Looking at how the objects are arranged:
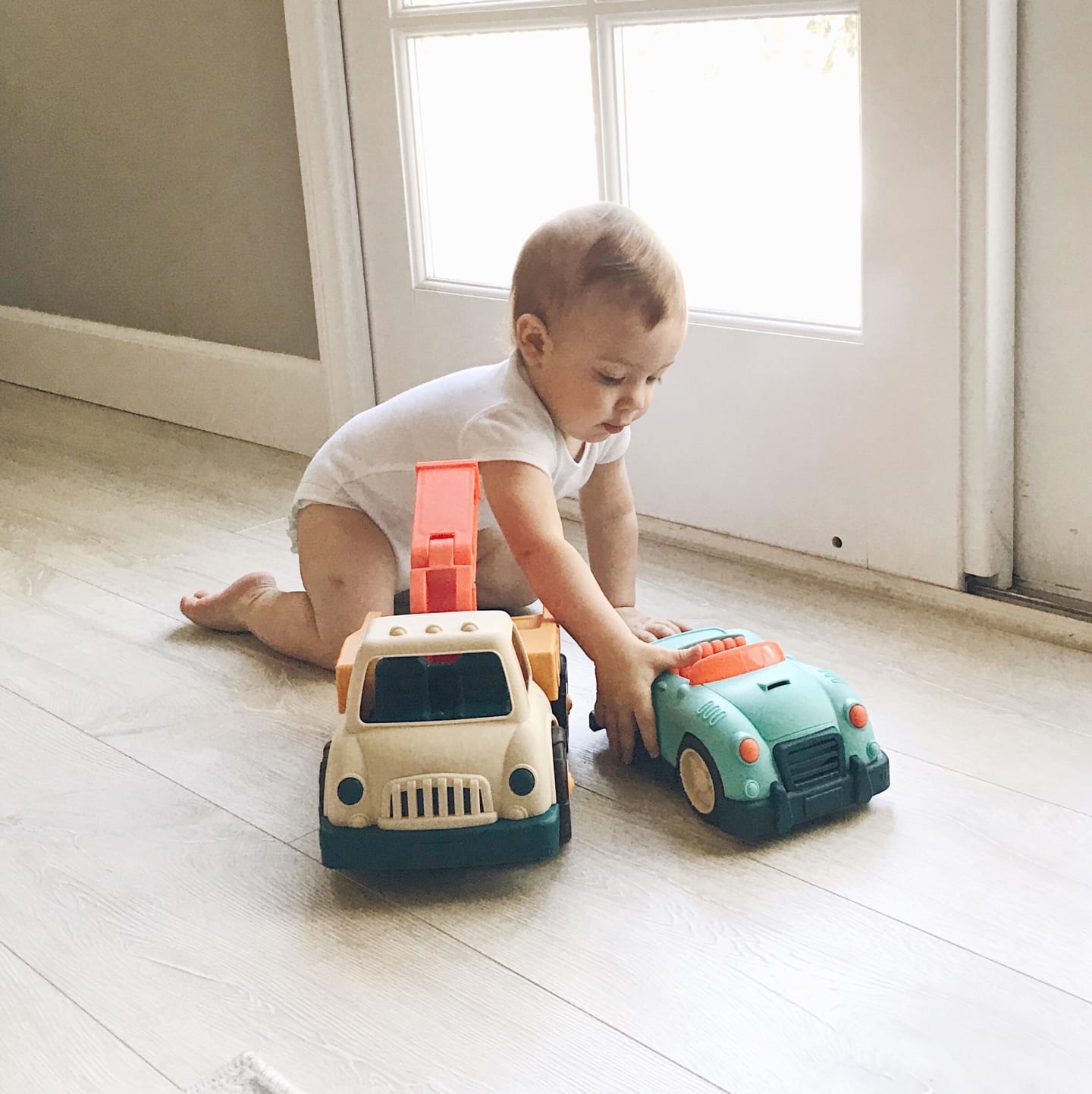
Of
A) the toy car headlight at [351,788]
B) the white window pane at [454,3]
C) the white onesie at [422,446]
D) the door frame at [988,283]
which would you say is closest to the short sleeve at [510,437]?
the white onesie at [422,446]

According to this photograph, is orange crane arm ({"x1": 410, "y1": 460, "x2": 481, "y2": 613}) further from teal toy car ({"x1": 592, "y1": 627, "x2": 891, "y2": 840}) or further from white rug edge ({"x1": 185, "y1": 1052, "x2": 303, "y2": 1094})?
white rug edge ({"x1": 185, "y1": 1052, "x2": 303, "y2": 1094})

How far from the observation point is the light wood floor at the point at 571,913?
81cm

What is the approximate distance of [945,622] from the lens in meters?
1.38

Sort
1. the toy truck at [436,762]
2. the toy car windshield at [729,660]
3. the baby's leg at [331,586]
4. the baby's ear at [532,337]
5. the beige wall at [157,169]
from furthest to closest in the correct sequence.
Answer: the beige wall at [157,169] → the baby's leg at [331,586] → the baby's ear at [532,337] → the toy car windshield at [729,660] → the toy truck at [436,762]

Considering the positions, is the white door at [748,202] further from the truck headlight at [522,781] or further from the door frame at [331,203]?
the truck headlight at [522,781]

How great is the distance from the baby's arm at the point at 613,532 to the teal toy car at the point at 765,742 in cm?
28

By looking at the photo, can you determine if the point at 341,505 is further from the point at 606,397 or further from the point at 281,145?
the point at 281,145

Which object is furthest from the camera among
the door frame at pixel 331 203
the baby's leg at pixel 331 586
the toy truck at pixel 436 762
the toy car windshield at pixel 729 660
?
the door frame at pixel 331 203

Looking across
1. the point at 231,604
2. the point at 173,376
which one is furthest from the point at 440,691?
the point at 173,376

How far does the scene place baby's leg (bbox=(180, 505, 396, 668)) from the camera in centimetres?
132

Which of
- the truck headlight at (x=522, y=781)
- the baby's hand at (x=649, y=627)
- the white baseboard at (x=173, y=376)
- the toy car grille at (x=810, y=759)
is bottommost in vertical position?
the toy car grille at (x=810, y=759)

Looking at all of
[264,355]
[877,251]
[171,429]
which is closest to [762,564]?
[877,251]

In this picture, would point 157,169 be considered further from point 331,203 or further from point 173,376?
point 331,203

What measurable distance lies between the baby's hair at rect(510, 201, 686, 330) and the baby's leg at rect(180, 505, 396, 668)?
0.31 meters
